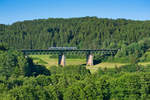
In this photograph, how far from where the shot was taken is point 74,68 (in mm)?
60781

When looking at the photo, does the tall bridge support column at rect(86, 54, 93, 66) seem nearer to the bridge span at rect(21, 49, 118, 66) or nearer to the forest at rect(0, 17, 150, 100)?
the bridge span at rect(21, 49, 118, 66)

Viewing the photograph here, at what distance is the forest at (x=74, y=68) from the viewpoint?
39.9 m

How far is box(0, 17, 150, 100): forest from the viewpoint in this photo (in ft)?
131

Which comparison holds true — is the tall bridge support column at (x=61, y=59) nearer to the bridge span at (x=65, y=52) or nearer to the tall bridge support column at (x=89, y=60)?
the bridge span at (x=65, y=52)

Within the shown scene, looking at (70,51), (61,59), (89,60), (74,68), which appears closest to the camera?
(74,68)

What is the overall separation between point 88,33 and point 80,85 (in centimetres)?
9240

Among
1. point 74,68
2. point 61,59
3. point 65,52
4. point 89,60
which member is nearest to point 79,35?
point 65,52

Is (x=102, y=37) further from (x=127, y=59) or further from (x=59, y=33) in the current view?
(x=127, y=59)

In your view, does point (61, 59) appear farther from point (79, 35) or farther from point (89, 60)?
point (79, 35)

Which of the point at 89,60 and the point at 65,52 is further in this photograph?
the point at 65,52

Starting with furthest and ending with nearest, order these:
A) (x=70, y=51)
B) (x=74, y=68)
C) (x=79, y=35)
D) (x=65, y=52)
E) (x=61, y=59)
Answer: (x=79, y=35) → (x=70, y=51) → (x=65, y=52) → (x=61, y=59) → (x=74, y=68)

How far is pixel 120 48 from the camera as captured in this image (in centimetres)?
10544

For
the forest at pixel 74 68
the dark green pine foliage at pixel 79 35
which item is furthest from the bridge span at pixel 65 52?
the dark green pine foliage at pixel 79 35

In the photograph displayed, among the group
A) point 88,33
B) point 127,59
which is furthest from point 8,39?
point 127,59
